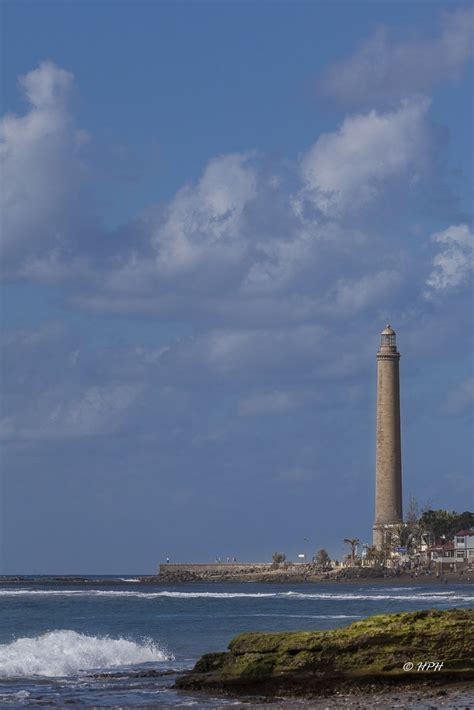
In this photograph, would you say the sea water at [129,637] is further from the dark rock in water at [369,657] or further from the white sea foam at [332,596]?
the dark rock in water at [369,657]

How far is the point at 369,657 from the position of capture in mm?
21531

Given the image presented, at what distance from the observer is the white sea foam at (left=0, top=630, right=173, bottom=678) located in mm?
28359

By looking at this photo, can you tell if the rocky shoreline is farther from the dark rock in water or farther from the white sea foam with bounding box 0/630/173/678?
the dark rock in water

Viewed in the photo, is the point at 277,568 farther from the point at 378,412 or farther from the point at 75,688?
the point at 75,688

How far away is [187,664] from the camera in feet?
97.2

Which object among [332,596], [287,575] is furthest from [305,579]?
[332,596]

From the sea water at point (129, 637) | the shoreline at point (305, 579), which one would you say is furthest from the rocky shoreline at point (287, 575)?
the sea water at point (129, 637)

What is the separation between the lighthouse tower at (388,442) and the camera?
106125 millimetres

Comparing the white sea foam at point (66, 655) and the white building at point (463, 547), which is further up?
the white building at point (463, 547)

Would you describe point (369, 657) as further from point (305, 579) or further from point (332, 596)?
point (305, 579)

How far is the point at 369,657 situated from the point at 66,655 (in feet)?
35.1

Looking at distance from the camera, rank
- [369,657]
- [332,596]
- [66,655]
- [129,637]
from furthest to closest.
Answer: [332,596], [129,637], [66,655], [369,657]

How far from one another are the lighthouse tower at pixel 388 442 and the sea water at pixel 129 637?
31917 mm

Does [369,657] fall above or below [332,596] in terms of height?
below
